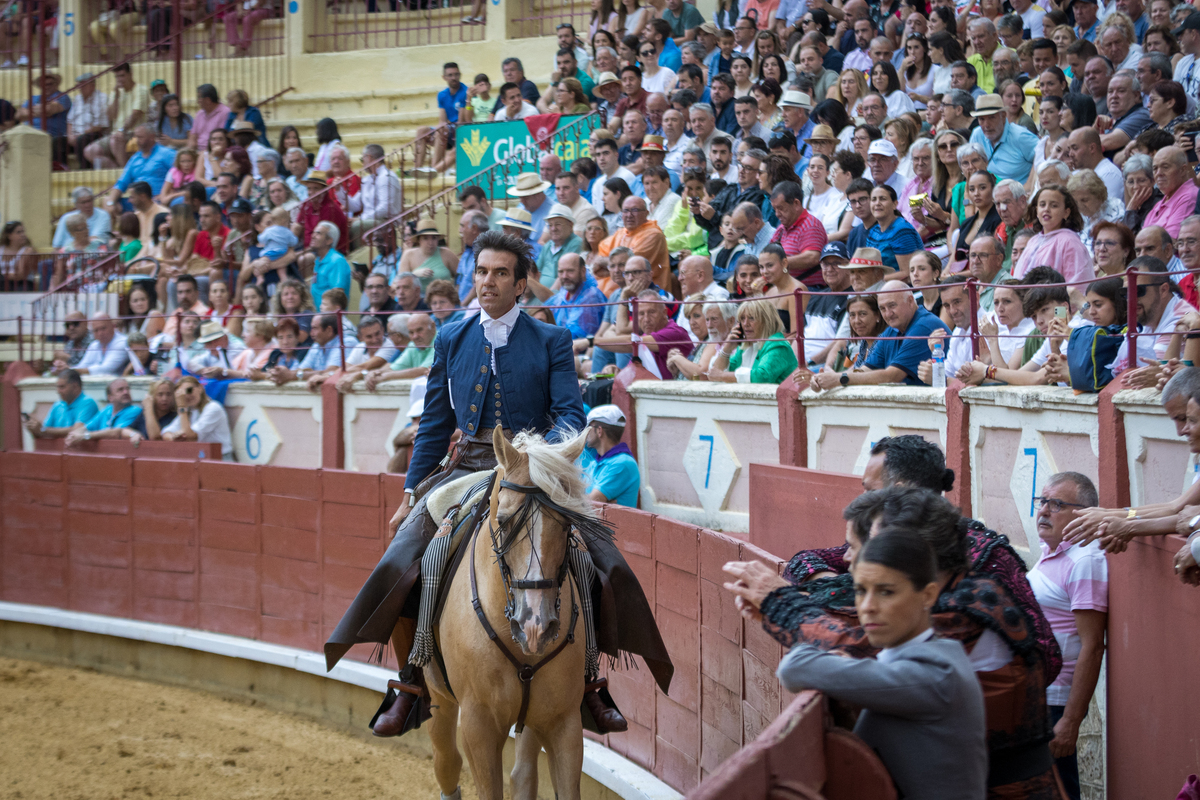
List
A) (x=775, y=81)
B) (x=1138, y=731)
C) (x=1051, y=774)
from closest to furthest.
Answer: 1. (x=1051, y=774)
2. (x=1138, y=731)
3. (x=775, y=81)

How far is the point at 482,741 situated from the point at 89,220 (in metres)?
12.5

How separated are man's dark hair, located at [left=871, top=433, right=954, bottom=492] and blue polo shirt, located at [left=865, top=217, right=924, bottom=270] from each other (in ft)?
14.4

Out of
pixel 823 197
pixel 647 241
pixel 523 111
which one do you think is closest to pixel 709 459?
pixel 647 241

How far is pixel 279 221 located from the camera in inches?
474

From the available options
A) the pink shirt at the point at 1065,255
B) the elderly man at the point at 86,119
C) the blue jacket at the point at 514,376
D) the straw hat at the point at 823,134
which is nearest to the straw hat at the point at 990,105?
the straw hat at the point at 823,134

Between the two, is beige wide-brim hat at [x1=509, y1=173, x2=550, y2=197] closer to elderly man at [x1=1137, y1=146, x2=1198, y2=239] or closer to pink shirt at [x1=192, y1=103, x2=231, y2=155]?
elderly man at [x1=1137, y1=146, x2=1198, y2=239]

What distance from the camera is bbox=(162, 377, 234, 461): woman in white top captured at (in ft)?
32.8

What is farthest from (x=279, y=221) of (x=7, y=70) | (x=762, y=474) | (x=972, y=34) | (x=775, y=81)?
(x=7, y=70)

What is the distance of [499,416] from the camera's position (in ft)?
14.8

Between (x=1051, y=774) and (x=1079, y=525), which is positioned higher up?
(x=1079, y=525)

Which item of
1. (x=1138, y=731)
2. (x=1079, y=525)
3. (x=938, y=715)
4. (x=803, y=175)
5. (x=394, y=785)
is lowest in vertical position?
(x=394, y=785)

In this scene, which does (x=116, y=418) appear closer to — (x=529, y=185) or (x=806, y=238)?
(x=529, y=185)

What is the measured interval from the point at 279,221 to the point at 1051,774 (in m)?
10.6

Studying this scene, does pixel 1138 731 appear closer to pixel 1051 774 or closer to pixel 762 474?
pixel 1051 774
